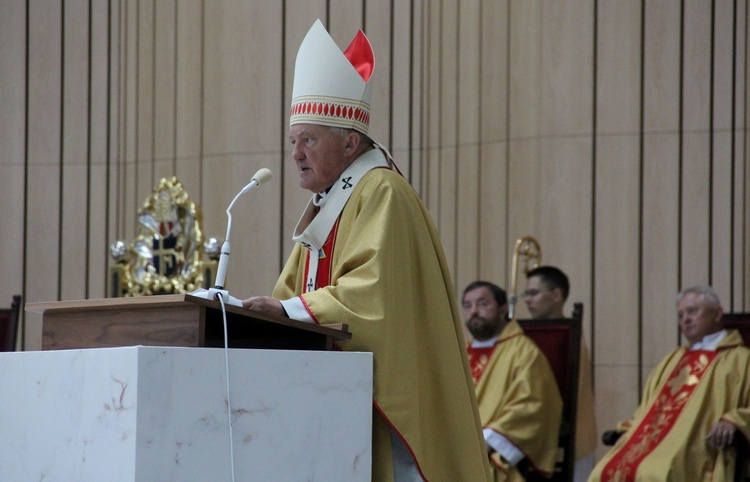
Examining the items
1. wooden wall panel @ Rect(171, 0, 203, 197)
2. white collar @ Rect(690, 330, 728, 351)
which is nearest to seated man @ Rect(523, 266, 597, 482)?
white collar @ Rect(690, 330, 728, 351)

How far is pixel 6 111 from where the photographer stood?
8477 mm

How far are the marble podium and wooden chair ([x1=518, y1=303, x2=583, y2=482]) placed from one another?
3417 millimetres

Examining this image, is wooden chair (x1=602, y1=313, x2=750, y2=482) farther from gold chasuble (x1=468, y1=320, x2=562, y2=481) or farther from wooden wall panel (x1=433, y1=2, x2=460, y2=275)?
wooden wall panel (x1=433, y1=2, x2=460, y2=275)

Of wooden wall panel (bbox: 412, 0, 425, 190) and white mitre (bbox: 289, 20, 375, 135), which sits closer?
white mitre (bbox: 289, 20, 375, 135)

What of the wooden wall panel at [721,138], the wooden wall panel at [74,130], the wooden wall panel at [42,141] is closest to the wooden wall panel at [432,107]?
the wooden wall panel at [721,138]

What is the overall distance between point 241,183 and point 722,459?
362 cm

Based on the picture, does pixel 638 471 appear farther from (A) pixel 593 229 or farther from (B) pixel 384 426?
(B) pixel 384 426

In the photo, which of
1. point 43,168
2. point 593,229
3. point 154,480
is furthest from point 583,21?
point 154,480

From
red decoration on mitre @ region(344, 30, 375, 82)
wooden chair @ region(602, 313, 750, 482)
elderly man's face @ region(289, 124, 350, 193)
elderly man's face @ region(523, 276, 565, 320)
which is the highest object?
red decoration on mitre @ region(344, 30, 375, 82)

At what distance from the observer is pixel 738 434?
5.44 meters

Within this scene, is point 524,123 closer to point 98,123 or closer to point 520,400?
point 520,400

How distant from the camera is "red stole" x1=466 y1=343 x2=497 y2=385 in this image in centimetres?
691

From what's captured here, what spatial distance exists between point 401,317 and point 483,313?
380 centimetres

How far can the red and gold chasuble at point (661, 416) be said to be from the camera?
19.0 feet
